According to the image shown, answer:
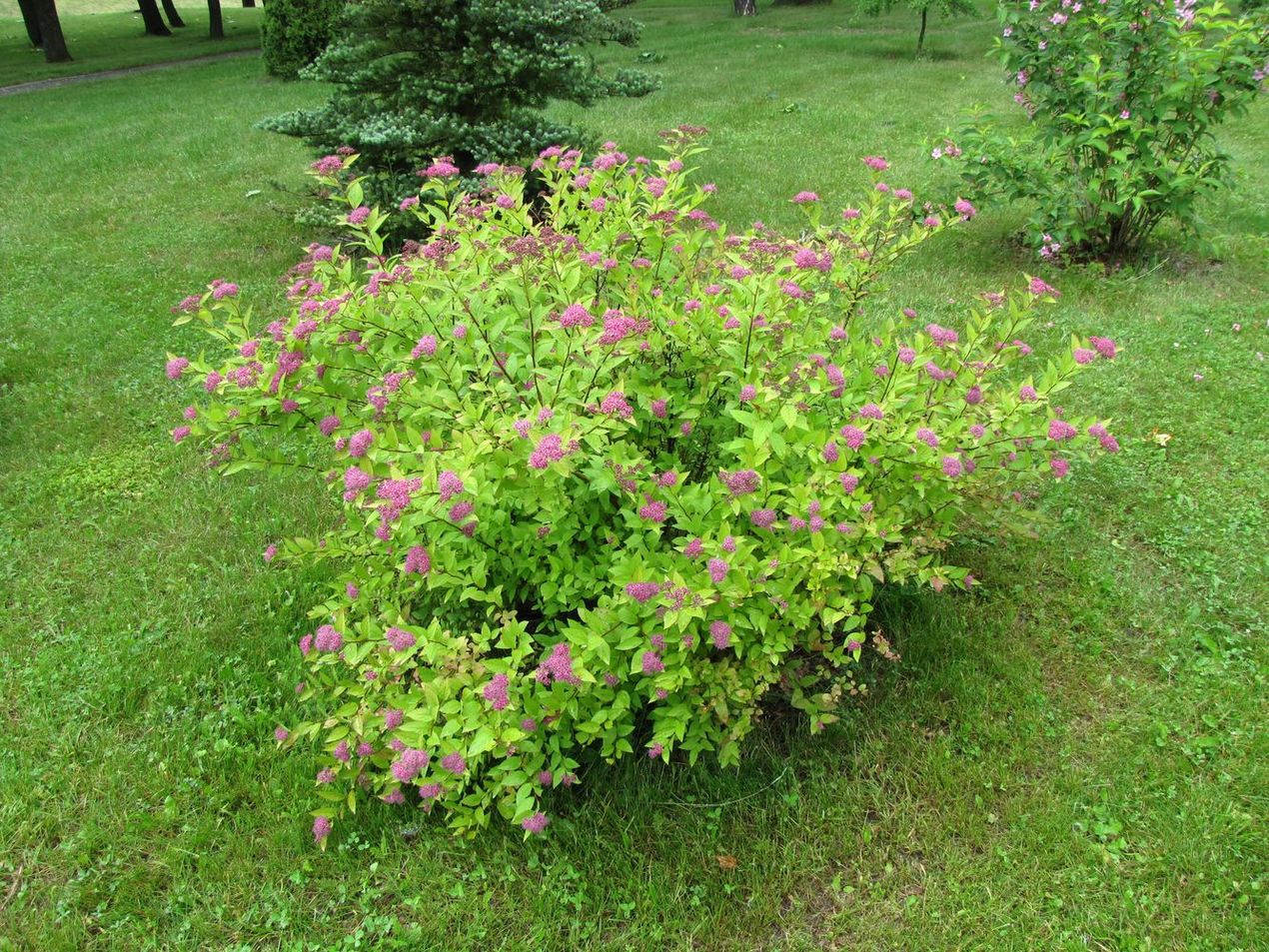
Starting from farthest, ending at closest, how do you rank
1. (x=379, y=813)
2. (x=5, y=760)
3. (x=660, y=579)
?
(x=5, y=760) → (x=379, y=813) → (x=660, y=579)

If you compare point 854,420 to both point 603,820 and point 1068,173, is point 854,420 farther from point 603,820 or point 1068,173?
point 1068,173

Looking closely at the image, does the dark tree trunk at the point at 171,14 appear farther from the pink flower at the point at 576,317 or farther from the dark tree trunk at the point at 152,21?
the pink flower at the point at 576,317

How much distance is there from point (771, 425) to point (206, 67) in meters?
19.2

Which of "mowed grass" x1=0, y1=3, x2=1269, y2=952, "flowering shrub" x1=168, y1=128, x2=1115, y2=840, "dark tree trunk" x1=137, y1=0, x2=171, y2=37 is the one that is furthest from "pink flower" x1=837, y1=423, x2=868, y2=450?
"dark tree trunk" x1=137, y1=0, x2=171, y2=37

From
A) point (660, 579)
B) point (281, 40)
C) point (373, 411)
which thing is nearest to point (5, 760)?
point (373, 411)

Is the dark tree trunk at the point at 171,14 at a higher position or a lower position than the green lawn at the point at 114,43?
higher

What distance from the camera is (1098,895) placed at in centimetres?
234

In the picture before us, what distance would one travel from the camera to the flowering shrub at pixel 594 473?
2.22m

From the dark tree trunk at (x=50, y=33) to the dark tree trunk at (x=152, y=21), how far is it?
5.64 meters

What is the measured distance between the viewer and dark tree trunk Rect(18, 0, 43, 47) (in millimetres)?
19841

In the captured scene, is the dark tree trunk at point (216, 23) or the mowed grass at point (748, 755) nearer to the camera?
the mowed grass at point (748, 755)

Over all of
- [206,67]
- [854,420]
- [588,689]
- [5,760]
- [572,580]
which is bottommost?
[5,760]

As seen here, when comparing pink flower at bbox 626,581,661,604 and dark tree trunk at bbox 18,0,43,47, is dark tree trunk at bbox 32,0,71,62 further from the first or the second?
pink flower at bbox 626,581,661,604

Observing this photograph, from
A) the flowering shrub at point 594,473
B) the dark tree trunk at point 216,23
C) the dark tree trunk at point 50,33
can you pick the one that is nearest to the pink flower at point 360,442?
the flowering shrub at point 594,473
